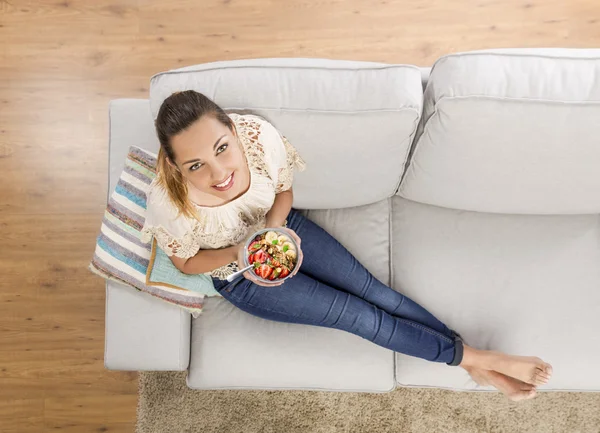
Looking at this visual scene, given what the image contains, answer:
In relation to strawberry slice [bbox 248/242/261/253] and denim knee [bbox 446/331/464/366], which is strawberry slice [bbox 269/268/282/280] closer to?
strawberry slice [bbox 248/242/261/253]

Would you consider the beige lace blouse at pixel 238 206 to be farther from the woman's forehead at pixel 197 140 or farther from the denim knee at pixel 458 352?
the denim knee at pixel 458 352

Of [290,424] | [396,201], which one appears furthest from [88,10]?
[290,424]

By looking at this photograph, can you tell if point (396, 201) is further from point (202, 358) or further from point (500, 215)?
point (202, 358)

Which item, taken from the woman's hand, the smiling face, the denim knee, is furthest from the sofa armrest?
the denim knee

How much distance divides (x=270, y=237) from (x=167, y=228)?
0.26m

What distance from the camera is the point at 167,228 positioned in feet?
3.87

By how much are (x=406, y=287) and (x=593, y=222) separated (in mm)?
622

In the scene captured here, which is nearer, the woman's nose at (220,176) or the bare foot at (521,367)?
the woman's nose at (220,176)

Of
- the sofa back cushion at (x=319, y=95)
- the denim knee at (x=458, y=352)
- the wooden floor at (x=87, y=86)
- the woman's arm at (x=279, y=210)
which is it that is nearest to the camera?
the sofa back cushion at (x=319, y=95)

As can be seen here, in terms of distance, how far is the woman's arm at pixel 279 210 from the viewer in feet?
4.34

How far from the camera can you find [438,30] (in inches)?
78.7

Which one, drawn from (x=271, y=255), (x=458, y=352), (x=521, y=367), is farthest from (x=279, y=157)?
(x=521, y=367)

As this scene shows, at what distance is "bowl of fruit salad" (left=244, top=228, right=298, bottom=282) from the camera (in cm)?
109

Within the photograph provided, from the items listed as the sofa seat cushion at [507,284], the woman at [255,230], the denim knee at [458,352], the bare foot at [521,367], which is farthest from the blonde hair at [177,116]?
the bare foot at [521,367]
